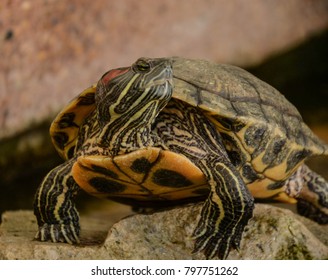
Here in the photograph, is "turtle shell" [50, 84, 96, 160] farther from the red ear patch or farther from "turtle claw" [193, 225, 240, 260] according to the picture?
"turtle claw" [193, 225, 240, 260]

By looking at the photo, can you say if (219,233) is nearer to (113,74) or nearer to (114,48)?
(113,74)

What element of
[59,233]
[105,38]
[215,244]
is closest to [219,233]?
[215,244]

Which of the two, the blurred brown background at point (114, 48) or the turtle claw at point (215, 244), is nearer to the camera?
the turtle claw at point (215, 244)

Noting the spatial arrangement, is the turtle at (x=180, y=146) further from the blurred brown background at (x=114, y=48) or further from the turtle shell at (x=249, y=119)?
the blurred brown background at (x=114, y=48)

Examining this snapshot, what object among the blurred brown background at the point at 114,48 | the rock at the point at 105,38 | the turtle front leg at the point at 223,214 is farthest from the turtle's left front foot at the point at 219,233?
the rock at the point at 105,38

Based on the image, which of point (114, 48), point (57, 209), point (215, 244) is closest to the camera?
point (215, 244)

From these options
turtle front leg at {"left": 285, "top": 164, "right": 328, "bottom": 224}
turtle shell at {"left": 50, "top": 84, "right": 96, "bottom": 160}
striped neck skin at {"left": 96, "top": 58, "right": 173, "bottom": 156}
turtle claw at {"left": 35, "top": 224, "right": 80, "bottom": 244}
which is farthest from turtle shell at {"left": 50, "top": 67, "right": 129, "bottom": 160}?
turtle front leg at {"left": 285, "top": 164, "right": 328, "bottom": 224}

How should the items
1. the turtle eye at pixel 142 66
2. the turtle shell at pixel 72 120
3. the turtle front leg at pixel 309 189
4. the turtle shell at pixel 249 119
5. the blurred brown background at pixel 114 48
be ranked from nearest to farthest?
the turtle eye at pixel 142 66 → the turtle shell at pixel 249 119 → the turtle shell at pixel 72 120 → the turtle front leg at pixel 309 189 → the blurred brown background at pixel 114 48
